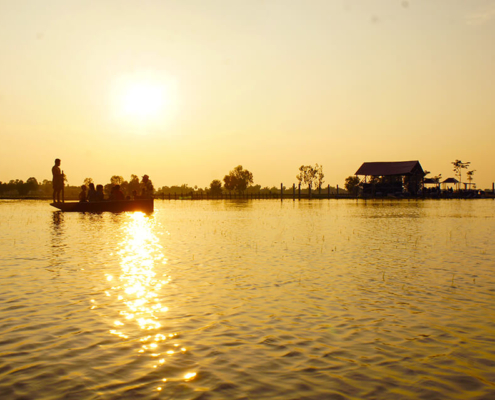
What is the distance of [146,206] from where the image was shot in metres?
40.8

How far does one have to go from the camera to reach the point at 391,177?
81625 mm

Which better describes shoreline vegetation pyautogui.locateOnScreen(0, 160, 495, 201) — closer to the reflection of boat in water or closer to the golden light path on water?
the reflection of boat in water

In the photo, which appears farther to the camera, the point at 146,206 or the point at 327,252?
the point at 146,206

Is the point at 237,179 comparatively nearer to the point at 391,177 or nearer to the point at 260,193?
the point at 260,193

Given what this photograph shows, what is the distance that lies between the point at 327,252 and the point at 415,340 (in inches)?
360

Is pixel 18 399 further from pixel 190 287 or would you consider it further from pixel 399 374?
pixel 190 287

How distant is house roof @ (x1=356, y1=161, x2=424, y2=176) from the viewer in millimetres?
77625

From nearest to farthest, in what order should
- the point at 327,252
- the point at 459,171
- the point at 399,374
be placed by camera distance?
1. the point at 399,374
2. the point at 327,252
3. the point at 459,171

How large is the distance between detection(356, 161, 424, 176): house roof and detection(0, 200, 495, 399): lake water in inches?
2594

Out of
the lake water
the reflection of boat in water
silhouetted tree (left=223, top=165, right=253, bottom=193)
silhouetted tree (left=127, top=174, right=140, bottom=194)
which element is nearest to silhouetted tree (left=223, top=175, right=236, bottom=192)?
silhouetted tree (left=223, top=165, right=253, bottom=193)

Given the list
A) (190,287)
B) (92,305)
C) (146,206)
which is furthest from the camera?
(146,206)

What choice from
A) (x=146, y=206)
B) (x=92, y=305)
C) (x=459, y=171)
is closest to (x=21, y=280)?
(x=92, y=305)

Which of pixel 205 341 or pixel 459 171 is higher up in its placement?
pixel 459 171

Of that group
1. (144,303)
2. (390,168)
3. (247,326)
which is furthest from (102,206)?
(390,168)
